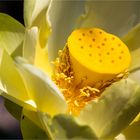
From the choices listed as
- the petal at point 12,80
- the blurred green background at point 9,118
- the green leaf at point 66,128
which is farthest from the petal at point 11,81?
the blurred green background at point 9,118

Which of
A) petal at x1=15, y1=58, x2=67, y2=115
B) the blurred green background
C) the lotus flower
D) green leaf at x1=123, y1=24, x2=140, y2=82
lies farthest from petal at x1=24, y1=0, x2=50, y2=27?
the blurred green background

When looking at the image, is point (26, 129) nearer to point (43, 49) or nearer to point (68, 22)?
point (43, 49)

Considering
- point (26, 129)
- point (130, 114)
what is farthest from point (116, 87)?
point (26, 129)

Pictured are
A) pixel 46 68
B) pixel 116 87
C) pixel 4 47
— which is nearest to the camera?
pixel 116 87

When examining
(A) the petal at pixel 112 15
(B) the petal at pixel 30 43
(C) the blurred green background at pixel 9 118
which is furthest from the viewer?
(C) the blurred green background at pixel 9 118

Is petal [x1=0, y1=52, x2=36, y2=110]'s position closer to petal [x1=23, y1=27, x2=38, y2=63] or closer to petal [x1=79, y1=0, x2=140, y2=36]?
petal [x1=23, y1=27, x2=38, y2=63]

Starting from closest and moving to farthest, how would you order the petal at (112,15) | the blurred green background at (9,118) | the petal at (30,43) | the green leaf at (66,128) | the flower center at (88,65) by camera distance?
the green leaf at (66,128) → the petal at (30,43) → the flower center at (88,65) → the petal at (112,15) → the blurred green background at (9,118)

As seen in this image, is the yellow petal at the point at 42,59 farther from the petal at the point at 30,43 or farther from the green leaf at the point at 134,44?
the green leaf at the point at 134,44
